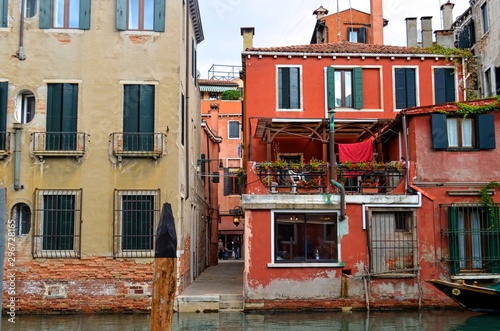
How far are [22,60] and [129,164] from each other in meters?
4.28

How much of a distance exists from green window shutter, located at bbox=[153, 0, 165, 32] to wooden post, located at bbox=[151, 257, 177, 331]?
34.4ft

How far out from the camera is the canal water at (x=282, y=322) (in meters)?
14.1

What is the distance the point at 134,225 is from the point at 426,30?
14.5 meters

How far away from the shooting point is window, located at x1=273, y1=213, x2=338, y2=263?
16672 millimetres

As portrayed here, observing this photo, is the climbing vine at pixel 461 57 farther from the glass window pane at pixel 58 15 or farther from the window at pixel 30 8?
the window at pixel 30 8

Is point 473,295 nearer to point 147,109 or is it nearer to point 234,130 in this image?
point 147,109

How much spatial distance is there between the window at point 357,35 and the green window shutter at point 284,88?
9875 mm

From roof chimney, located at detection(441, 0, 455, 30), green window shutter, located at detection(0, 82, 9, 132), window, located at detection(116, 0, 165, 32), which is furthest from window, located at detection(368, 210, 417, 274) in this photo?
roof chimney, located at detection(441, 0, 455, 30)

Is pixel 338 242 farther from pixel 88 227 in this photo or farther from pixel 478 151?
pixel 88 227

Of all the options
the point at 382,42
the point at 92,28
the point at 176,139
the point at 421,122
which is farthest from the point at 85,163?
the point at 382,42

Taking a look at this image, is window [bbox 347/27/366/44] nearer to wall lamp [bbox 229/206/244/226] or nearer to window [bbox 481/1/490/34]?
window [bbox 481/1/490/34]

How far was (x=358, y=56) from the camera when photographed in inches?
840

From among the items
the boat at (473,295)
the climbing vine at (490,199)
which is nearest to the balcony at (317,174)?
the climbing vine at (490,199)

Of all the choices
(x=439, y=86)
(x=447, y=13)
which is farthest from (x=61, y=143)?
(x=447, y=13)
